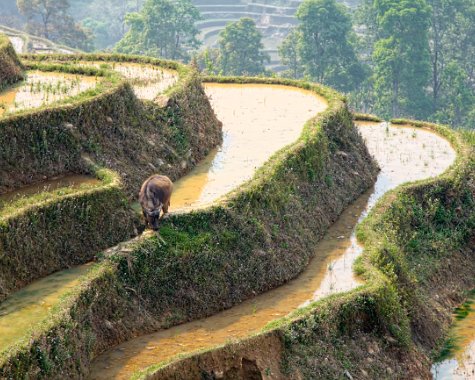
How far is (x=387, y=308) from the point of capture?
15539 millimetres

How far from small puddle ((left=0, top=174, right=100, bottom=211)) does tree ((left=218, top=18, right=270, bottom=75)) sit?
37487 millimetres

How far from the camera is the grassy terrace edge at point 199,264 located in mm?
12258

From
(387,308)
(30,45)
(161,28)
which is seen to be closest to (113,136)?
(387,308)

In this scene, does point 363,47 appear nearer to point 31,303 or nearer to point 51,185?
point 51,185

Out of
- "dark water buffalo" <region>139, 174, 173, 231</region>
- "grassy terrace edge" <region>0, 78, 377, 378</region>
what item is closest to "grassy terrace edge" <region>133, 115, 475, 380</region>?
"grassy terrace edge" <region>0, 78, 377, 378</region>

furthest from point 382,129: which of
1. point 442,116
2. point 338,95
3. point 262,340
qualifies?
point 442,116

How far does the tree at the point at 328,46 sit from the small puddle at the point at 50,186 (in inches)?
1464

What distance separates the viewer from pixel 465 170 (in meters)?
22.3

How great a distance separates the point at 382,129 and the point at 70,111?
11597 mm

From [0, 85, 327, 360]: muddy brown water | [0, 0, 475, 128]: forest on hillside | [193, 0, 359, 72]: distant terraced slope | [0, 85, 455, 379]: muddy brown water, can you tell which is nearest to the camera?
[0, 85, 327, 360]: muddy brown water

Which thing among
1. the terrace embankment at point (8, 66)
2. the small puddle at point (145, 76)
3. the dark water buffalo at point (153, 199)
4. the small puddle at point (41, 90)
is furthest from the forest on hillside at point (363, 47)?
the dark water buffalo at point (153, 199)

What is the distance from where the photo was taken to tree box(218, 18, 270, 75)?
5362 cm

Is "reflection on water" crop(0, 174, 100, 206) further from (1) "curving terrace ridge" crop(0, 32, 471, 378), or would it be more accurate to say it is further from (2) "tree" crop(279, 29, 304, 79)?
(2) "tree" crop(279, 29, 304, 79)

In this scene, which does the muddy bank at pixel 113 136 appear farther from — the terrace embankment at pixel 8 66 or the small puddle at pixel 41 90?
the terrace embankment at pixel 8 66
